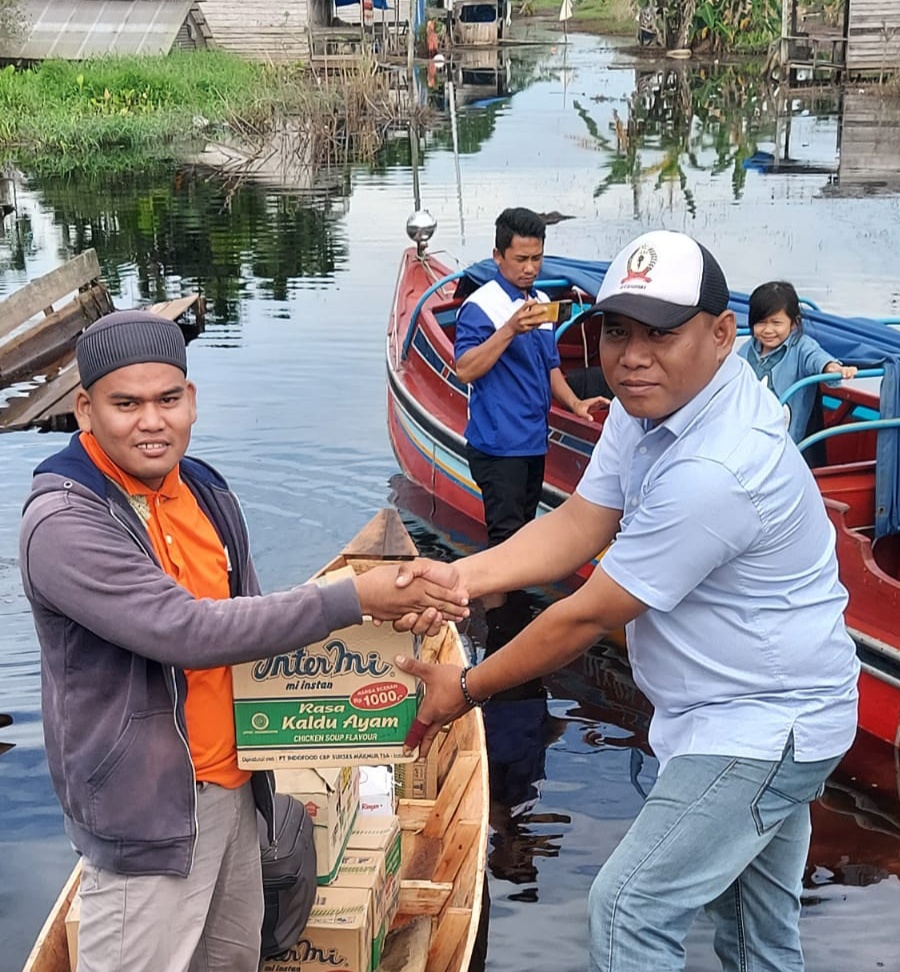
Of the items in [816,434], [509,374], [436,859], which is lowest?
[436,859]

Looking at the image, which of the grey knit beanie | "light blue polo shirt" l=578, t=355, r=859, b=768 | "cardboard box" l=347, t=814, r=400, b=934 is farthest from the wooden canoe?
the grey knit beanie

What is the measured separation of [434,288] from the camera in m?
9.76

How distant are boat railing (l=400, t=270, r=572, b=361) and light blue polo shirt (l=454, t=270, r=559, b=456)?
2154mm

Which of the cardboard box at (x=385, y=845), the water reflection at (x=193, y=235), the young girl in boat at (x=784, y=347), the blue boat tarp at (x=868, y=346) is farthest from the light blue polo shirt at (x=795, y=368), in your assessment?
the water reflection at (x=193, y=235)

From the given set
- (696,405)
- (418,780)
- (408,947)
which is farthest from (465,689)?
(418,780)

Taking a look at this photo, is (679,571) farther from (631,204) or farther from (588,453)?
(631,204)

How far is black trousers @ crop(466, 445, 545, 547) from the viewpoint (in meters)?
7.33

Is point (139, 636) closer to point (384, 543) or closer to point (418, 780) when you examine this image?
point (384, 543)

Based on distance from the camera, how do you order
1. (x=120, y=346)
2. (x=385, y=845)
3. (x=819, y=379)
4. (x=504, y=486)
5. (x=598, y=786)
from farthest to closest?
(x=504, y=486) < (x=819, y=379) < (x=598, y=786) < (x=385, y=845) < (x=120, y=346)

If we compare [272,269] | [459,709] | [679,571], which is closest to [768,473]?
[679,571]

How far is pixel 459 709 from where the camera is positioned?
3.65 metres

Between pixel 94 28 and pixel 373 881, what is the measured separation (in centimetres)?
3759

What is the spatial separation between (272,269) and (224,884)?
53.2 feet

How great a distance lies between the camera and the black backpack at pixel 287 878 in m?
3.58
